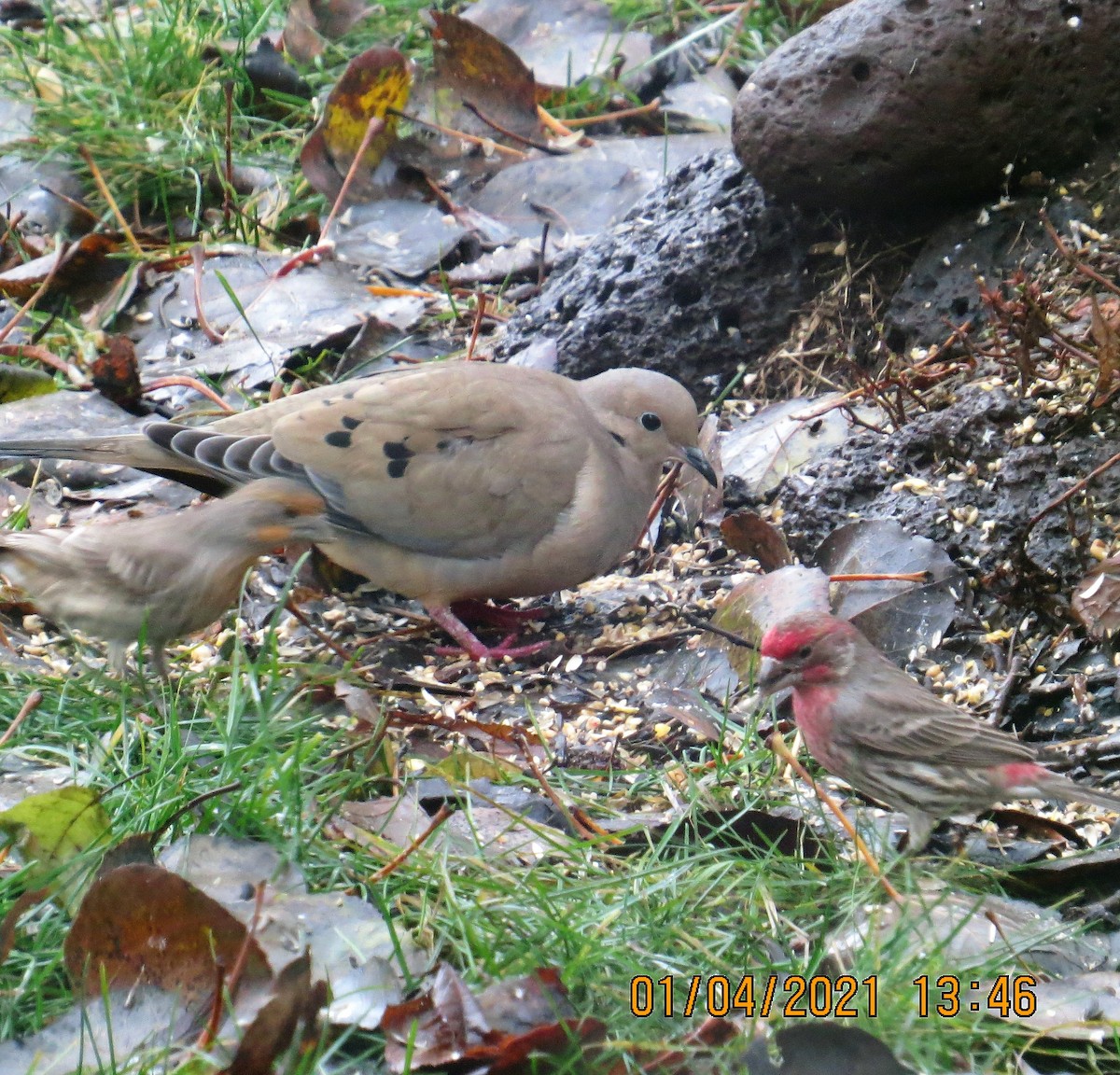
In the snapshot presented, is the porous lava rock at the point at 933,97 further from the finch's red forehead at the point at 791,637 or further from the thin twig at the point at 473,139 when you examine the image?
the thin twig at the point at 473,139

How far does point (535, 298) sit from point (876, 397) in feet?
5.49

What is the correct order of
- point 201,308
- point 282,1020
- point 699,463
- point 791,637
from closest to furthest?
point 282,1020 < point 791,637 < point 699,463 < point 201,308

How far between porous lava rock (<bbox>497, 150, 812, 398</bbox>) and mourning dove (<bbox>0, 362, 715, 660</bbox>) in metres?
0.78

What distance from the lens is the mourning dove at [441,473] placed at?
4.40 m

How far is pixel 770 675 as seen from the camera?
341 cm

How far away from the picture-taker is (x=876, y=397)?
446 centimetres

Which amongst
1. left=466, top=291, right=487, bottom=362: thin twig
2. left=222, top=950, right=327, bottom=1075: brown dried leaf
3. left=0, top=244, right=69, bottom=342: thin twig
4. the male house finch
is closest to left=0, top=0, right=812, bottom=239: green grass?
left=0, top=244, right=69, bottom=342: thin twig

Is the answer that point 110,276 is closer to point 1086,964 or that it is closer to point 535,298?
point 535,298

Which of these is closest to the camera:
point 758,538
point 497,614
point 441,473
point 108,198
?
Answer: point 758,538

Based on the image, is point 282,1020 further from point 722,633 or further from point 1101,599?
point 1101,599

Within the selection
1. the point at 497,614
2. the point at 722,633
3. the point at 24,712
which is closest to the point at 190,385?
the point at 497,614

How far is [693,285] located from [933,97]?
1.07m

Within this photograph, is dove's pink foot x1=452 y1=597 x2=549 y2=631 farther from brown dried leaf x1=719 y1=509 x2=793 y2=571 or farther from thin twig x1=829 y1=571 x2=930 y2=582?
thin twig x1=829 y1=571 x2=930 y2=582

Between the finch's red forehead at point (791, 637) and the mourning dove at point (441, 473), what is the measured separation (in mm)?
1106
